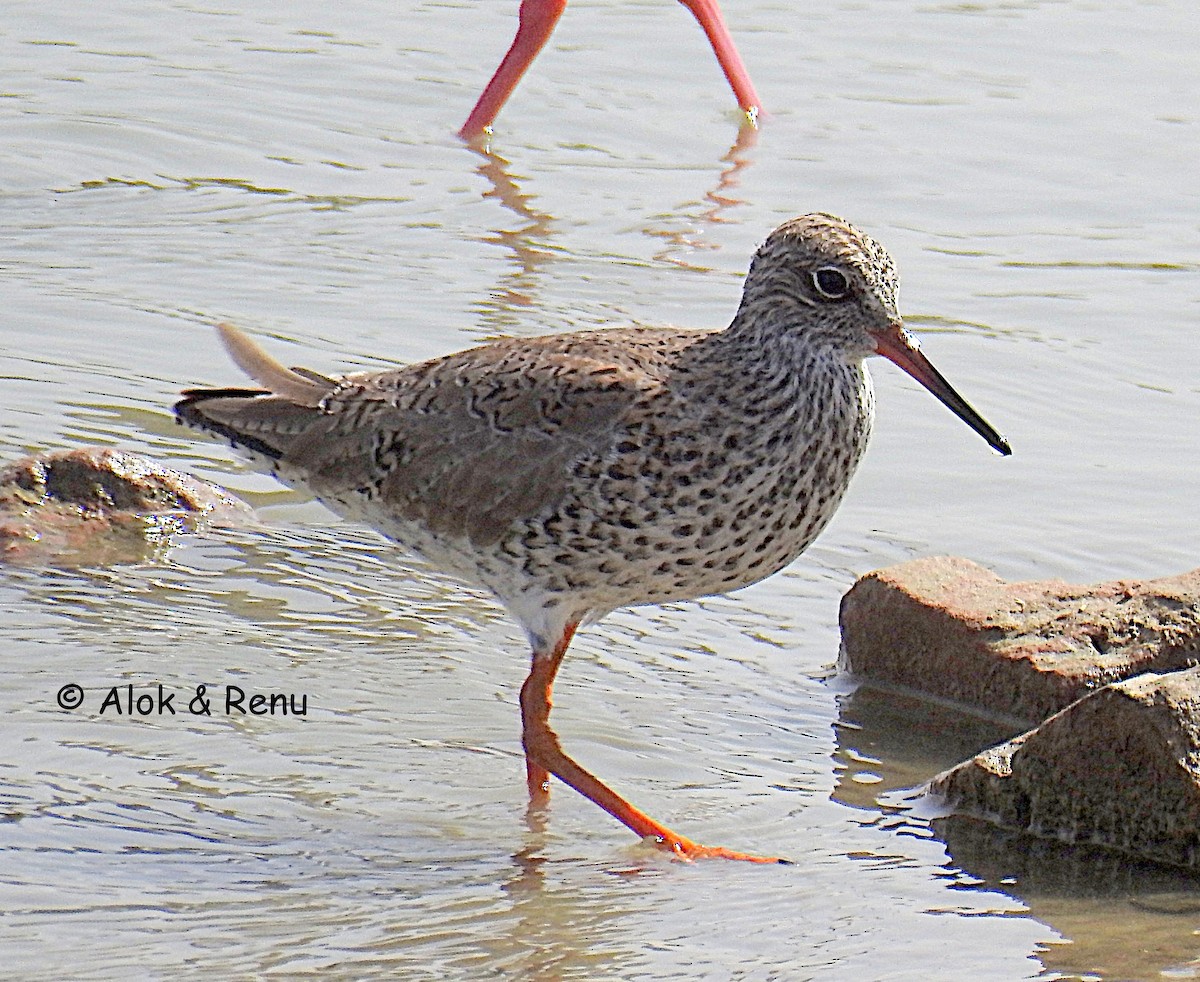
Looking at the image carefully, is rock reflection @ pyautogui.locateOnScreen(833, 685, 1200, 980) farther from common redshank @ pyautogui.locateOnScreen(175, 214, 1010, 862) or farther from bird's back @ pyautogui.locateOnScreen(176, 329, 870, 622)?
bird's back @ pyautogui.locateOnScreen(176, 329, 870, 622)

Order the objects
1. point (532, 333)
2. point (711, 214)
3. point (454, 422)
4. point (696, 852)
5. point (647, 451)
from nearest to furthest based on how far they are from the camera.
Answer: point (696, 852) → point (647, 451) → point (454, 422) → point (532, 333) → point (711, 214)

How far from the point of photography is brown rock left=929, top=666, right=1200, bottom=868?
16.8ft

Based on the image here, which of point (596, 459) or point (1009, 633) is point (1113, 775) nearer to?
point (1009, 633)

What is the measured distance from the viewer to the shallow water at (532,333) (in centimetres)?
494

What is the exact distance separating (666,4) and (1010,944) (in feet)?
34.4

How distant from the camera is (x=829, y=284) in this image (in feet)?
18.4

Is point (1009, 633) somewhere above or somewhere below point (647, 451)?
below

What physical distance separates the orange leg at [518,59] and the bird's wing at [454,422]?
5.57m

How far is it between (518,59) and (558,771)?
23.5 feet

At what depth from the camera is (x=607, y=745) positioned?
6012 millimetres

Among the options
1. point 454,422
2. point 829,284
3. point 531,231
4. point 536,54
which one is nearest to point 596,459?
point 454,422

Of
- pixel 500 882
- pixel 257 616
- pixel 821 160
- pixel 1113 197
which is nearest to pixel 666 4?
pixel 821 160

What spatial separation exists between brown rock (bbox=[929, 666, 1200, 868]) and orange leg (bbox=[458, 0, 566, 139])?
710 cm

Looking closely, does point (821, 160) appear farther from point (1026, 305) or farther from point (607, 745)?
point (607, 745)
